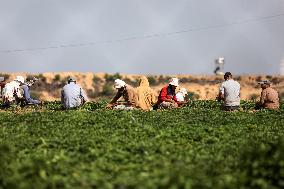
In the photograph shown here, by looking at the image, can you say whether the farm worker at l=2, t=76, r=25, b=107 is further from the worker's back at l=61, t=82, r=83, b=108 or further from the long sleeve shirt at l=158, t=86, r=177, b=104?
the long sleeve shirt at l=158, t=86, r=177, b=104

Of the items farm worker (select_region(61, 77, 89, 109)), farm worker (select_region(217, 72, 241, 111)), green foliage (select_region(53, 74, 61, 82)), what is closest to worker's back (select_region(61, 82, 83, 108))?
farm worker (select_region(61, 77, 89, 109))

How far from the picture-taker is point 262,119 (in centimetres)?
1703

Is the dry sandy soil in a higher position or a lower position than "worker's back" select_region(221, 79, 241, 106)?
higher

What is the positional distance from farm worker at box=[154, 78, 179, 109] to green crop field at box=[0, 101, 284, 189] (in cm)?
339

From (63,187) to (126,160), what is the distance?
2431 mm

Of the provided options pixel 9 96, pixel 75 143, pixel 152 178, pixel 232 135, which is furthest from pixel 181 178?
pixel 9 96

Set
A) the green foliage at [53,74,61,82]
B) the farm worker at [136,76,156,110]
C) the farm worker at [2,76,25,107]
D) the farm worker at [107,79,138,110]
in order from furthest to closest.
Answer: the green foliage at [53,74,61,82]
the farm worker at [2,76,25,107]
the farm worker at [136,76,156,110]
the farm worker at [107,79,138,110]

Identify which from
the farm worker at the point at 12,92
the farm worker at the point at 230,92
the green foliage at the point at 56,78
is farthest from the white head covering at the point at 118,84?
the green foliage at the point at 56,78

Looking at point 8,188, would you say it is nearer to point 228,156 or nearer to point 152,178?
point 152,178

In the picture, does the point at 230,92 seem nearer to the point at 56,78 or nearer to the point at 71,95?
the point at 71,95

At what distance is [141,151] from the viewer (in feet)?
36.1

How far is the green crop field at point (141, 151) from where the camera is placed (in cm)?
800

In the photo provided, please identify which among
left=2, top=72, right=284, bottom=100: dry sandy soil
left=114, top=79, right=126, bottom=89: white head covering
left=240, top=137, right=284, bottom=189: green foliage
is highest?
left=2, top=72, right=284, bottom=100: dry sandy soil

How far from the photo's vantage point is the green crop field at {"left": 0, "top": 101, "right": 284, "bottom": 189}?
8000 mm
